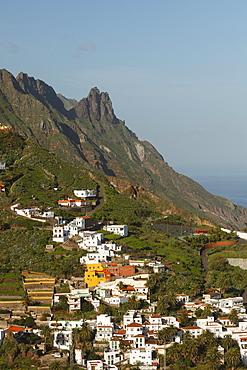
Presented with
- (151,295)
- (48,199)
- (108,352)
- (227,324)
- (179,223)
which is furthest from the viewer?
(179,223)

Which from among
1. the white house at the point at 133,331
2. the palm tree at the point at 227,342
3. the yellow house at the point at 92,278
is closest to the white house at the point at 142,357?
the white house at the point at 133,331

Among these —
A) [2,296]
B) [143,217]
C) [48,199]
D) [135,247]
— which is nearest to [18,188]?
[48,199]

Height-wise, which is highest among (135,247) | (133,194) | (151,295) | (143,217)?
(133,194)

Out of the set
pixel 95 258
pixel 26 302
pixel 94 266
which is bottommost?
pixel 26 302

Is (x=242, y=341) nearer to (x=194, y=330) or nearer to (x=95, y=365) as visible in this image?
(x=194, y=330)

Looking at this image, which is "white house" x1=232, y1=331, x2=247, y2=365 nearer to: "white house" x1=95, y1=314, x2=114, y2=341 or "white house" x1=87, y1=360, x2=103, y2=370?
"white house" x1=95, y1=314, x2=114, y2=341

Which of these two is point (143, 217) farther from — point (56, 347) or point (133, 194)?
point (56, 347)

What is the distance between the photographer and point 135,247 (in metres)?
92.2

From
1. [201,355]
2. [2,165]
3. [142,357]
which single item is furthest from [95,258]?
[2,165]

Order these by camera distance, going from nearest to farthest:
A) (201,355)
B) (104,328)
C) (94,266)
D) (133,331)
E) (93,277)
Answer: (201,355) → (133,331) → (104,328) → (93,277) → (94,266)

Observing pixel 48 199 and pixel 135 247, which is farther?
pixel 48 199

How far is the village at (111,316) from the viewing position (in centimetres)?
6206

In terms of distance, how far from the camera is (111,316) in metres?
69.0

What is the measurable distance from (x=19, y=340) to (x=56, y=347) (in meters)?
3.60
